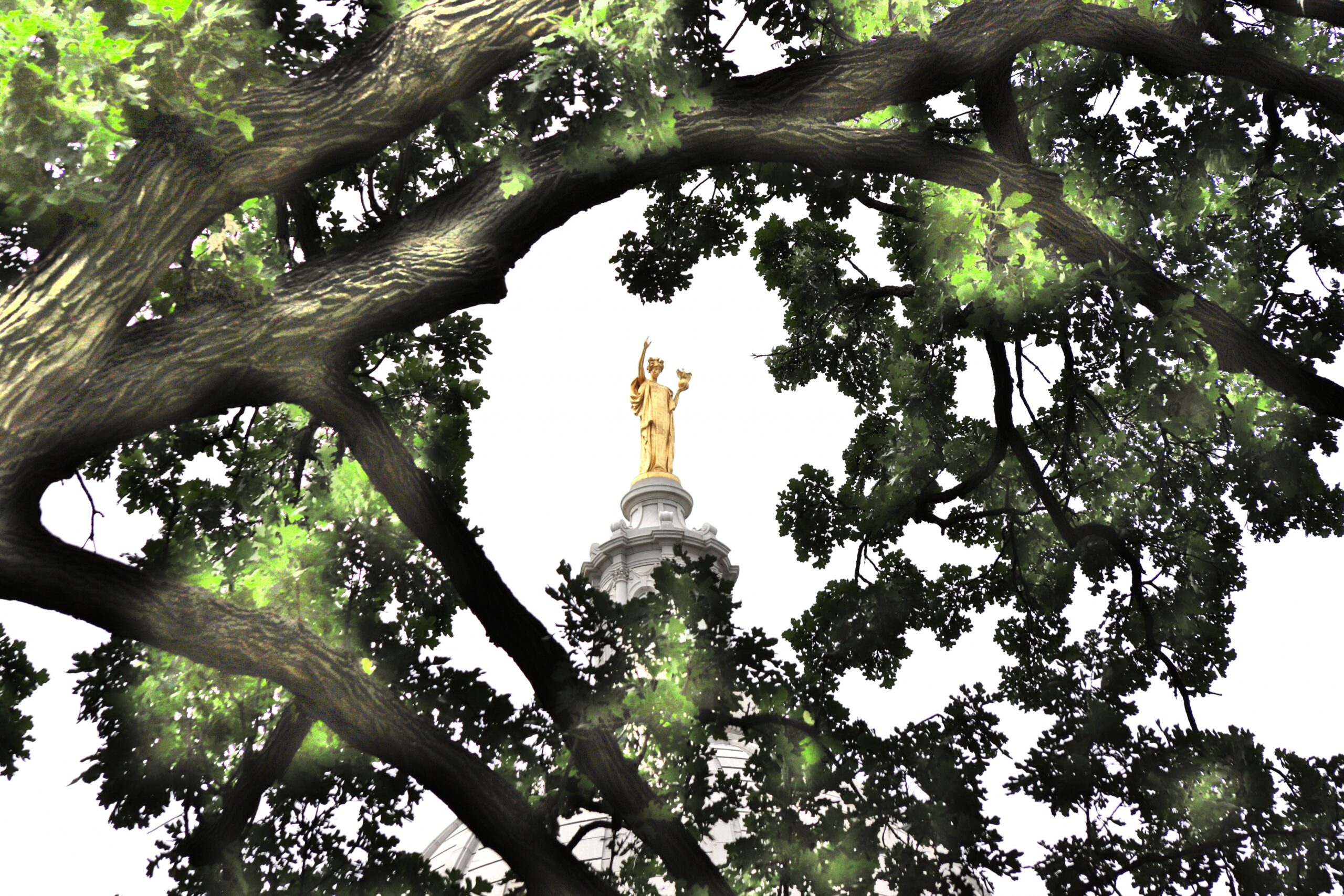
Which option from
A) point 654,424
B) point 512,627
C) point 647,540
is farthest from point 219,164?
point 654,424

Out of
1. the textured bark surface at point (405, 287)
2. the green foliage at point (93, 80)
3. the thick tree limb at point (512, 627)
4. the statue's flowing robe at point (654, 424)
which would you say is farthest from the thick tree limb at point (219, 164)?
the statue's flowing robe at point (654, 424)

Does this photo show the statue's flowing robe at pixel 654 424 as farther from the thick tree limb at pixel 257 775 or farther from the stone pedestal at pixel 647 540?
the thick tree limb at pixel 257 775

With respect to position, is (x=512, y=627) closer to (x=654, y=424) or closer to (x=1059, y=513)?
(x=1059, y=513)

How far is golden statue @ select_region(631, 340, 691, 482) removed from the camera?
27.9m

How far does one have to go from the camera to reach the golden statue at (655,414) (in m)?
27.9

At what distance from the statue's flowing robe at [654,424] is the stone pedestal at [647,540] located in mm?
412

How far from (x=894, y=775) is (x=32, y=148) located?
5.83m

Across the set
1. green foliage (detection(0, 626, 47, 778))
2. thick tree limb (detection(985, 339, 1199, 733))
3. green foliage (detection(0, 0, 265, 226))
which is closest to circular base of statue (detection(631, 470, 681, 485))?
thick tree limb (detection(985, 339, 1199, 733))

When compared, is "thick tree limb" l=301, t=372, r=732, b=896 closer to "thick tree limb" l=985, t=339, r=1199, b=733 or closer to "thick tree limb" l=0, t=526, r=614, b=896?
"thick tree limb" l=0, t=526, r=614, b=896

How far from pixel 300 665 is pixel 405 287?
77.0 inches

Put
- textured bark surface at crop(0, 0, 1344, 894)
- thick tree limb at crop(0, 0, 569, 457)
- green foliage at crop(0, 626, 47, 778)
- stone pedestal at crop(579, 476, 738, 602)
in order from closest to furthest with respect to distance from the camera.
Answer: thick tree limb at crop(0, 0, 569, 457) < textured bark surface at crop(0, 0, 1344, 894) < green foliage at crop(0, 626, 47, 778) < stone pedestal at crop(579, 476, 738, 602)

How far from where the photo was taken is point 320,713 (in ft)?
20.5

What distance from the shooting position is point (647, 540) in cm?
2709

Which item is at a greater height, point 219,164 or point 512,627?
point 219,164
